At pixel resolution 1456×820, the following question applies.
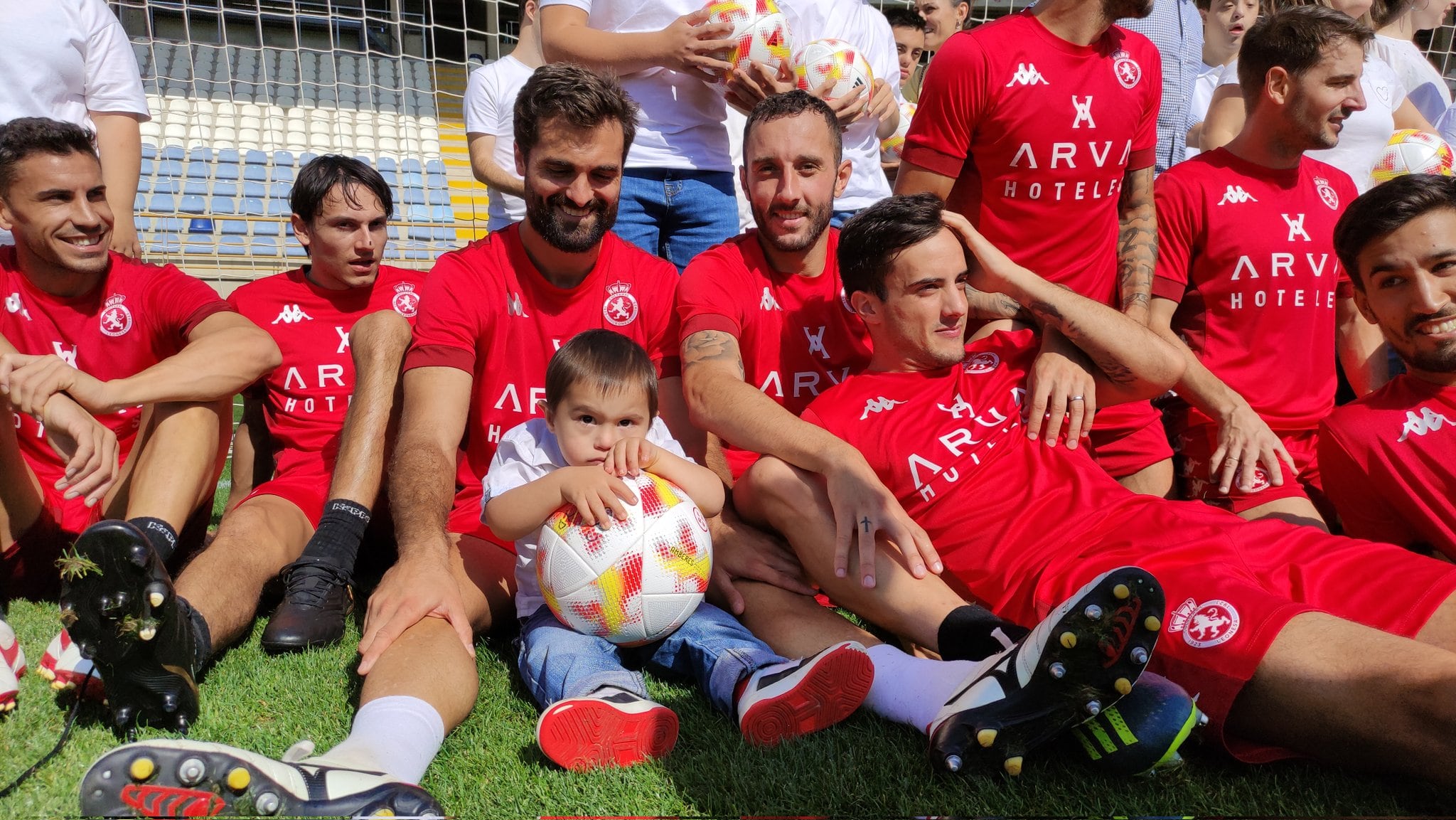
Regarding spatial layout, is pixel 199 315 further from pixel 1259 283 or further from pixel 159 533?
pixel 1259 283

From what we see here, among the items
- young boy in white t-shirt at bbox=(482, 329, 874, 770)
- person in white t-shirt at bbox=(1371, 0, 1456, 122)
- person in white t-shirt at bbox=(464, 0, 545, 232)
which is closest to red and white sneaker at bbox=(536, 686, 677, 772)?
young boy in white t-shirt at bbox=(482, 329, 874, 770)

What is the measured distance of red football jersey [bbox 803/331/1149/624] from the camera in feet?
9.91

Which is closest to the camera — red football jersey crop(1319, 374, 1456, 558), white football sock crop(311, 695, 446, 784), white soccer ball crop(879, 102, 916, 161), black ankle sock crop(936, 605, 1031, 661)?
white football sock crop(311, 695, 446, 784)

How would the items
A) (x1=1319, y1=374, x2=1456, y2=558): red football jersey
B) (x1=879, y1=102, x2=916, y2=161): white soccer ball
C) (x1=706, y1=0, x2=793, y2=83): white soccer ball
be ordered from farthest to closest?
(x1=879, y1=102, x2=916, y2=161): white soccer ball, (x1=706, y1=0, x2=793, y2=83): white soccer ball, (x1=1319, y1=374, x2=1456, y2=558): red football jersey

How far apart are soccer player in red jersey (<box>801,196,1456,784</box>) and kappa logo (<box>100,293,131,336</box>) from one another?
266cm

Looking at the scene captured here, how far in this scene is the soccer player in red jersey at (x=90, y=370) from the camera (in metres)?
3.35

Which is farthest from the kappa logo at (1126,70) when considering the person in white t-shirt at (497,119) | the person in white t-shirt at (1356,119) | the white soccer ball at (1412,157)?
the person in white t-shirt at (497,119)

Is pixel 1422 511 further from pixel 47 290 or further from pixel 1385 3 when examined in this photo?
pixel 47 290

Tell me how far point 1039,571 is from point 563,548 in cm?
133

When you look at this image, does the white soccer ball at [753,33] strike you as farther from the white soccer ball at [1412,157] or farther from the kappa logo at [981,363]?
the white soccer ball at [1412,157]

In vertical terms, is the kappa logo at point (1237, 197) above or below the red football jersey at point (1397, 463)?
above

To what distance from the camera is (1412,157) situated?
5.54 m

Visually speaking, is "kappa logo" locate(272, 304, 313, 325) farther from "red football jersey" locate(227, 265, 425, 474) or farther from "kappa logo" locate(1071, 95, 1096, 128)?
"kappa logo" locate(1071, 95, 1096, 128)

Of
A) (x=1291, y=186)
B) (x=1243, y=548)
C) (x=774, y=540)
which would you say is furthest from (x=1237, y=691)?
(x=1291, y=186)
